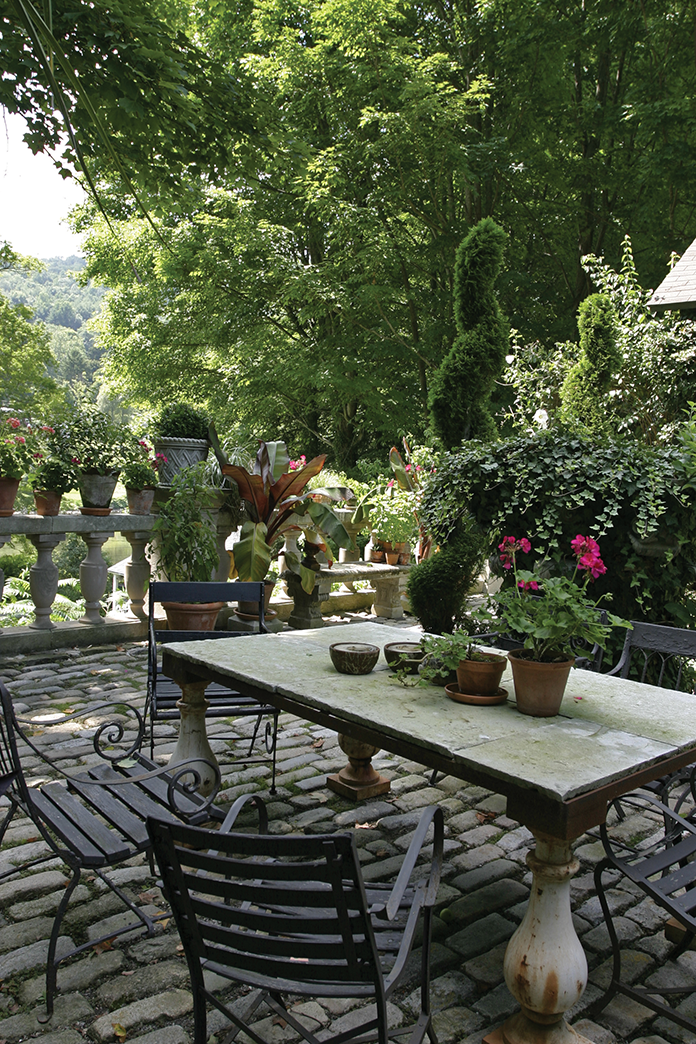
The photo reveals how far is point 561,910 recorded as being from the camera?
209 centimetres

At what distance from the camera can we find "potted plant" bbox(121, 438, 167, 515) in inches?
262

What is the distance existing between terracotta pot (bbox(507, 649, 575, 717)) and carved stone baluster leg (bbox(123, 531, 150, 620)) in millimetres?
5157

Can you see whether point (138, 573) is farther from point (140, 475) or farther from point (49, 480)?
point (49, 480)

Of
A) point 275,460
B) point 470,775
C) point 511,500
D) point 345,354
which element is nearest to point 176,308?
point 345,354

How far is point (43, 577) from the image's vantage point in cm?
634

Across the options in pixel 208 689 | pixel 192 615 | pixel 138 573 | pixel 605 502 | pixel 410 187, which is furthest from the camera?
pixel 410 187

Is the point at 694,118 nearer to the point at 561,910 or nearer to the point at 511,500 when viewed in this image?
the point at 511,500

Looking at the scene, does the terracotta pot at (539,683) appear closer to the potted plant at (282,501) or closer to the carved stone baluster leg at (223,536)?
the potted plant at (282,501)

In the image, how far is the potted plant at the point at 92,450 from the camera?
629 cm

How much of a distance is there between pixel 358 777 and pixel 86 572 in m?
3.87

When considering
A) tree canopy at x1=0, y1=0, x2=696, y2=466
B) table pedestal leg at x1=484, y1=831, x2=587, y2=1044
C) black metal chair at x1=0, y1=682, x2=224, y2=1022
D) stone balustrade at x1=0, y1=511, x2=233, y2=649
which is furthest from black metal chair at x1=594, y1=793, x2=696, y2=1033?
tree canopy at x1=0, y1=0, x2=696, y2=466

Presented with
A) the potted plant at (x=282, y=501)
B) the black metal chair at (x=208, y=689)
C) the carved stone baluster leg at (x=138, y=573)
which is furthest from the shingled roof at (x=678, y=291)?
the black metal chair at (x=208, y=689)

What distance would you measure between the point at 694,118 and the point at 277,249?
8047 millimetres

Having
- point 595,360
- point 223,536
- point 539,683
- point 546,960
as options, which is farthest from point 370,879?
point 595,360
